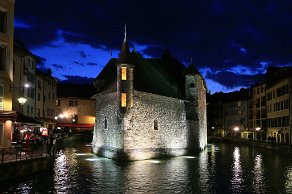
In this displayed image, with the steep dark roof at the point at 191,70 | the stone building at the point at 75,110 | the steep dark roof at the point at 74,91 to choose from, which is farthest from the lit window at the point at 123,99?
the steep dark roof at the point at 74,91

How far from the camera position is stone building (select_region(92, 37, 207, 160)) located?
37.8m

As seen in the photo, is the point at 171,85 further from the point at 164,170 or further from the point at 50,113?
the point at 50,113

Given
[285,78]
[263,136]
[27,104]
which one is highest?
[285,78]

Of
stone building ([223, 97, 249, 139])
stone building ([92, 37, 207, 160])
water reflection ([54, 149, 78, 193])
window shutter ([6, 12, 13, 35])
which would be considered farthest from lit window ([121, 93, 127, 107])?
stone building ([223, 97, 249, 139])

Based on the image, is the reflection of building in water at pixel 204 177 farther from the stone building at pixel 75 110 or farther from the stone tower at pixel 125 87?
the stone building at pixel 75 110

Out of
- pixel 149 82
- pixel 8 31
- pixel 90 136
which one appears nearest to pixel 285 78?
pixel 149 82

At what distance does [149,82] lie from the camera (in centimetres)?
4234

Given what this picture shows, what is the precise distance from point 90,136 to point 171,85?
34048 millimetres

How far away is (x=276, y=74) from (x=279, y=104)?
22.6 ft

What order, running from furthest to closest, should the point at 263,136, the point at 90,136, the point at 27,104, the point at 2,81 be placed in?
1. the point at 263,136
2. the point at 90,136
3. the point at 27,104
4. the point at 2,81

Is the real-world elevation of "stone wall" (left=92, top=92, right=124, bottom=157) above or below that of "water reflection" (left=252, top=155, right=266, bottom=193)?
above

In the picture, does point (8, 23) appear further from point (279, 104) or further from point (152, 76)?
point (279, 104)

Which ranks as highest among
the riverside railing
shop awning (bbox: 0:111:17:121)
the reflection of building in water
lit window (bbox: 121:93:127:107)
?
lit window (bbox: 121:93:127:107)

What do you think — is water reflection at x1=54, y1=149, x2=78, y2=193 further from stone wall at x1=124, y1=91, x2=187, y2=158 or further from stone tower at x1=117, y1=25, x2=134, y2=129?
stone tower at x1=117, y1=25, x2=134, y2=129
